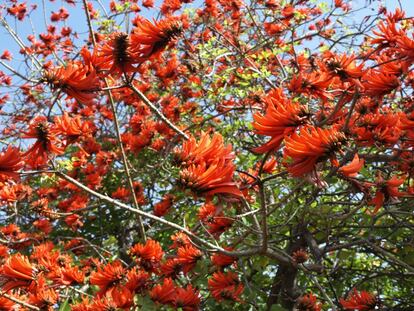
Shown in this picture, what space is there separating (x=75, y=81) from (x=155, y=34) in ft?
0.84

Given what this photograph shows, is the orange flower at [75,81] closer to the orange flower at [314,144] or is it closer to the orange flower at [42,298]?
the orange flower at [314,144]

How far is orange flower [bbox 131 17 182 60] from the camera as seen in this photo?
4.39 ft

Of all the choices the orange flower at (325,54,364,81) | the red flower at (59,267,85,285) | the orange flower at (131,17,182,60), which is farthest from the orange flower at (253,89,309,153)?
the red flower at (59,267,85,285)

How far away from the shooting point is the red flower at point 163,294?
1817 millimetres

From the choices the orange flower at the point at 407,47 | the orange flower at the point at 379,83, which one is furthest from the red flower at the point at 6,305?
the orange flower at the point at 407,47

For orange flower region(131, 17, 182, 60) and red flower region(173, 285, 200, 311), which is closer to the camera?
orange flower region(131, 17, 182, 60)

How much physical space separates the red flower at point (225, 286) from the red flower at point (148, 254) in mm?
257

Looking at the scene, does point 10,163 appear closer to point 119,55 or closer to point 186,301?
point 119,55

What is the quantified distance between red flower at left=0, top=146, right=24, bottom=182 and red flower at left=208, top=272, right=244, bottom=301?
3.56 feet

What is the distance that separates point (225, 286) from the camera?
2.08m

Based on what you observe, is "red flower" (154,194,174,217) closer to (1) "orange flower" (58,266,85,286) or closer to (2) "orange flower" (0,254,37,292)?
(1) "orange flower" (58,266,85,286)

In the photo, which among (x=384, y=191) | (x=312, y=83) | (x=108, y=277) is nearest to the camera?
(x=384, y=191)

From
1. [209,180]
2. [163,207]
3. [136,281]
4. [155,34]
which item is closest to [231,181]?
[209,180]

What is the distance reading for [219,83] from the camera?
12.3ft
